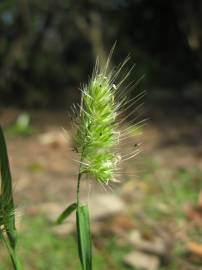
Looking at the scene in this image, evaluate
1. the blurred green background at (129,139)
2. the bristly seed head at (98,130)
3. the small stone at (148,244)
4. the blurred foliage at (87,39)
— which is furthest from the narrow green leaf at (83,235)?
the blurred foliage at (87,39)

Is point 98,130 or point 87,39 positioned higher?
point 87,39

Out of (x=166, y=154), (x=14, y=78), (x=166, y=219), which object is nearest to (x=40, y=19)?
(x=14, y=78)

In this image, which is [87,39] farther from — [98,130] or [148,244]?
[98,130]

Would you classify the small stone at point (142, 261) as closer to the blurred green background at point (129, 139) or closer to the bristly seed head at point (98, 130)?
the blurred green background at point (129, 139)

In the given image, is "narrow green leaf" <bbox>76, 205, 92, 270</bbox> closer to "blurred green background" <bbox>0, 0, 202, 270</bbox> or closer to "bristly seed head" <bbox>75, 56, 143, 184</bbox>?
"bristly seed head" <bbox>75, 56, 143, 184</bbox>

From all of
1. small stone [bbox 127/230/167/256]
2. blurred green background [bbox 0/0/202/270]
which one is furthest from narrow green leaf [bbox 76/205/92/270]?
small stone [bbox 127/230/167/256]

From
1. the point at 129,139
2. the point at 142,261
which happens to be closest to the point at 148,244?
the point at 142,261

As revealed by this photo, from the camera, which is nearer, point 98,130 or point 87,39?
point 98,130
